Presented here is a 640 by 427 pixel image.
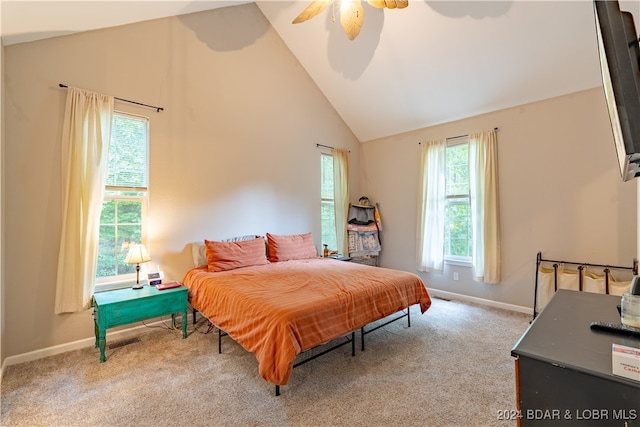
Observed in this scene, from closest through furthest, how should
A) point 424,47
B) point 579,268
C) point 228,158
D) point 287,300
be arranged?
point 287,300 → point 579,268 → point 424,47 → point 228,158

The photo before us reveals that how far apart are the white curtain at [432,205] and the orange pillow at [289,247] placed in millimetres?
1817

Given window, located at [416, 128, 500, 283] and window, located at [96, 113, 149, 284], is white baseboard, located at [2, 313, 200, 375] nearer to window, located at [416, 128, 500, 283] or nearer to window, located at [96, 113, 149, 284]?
window, located at [96, 113, 149, 284]

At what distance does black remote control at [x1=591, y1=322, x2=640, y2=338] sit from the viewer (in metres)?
1.01

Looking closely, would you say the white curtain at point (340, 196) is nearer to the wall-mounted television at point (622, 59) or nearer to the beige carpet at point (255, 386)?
the beige carpet at point (255, 386)

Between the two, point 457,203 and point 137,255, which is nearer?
point 137,255

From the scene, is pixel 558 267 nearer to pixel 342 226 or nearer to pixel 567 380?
pixel 342 226

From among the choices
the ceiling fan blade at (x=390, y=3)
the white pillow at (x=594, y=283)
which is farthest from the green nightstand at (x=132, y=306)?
the white pillow at (x=594, y=283)

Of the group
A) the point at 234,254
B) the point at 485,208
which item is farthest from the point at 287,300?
the point at 485,208

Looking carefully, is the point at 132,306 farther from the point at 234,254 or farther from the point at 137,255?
the point at 234,254

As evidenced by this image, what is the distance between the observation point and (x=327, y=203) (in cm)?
515

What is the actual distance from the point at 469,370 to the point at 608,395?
1809 millimetres

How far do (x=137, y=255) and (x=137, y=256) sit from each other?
0.01 meters

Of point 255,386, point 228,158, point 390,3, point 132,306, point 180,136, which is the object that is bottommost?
point 255,386

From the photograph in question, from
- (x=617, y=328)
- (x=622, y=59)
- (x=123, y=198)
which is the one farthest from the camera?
(x=123, y=198)
